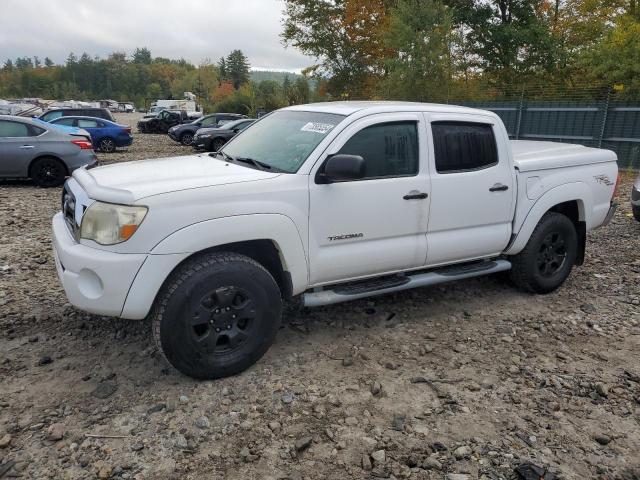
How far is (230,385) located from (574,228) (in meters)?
3.69

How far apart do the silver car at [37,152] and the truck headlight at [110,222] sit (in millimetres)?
7595

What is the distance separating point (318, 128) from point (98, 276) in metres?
1.85

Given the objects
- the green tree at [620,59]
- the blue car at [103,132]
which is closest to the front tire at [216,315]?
the green tree at [620,59]

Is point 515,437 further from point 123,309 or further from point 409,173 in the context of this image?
point 123,309

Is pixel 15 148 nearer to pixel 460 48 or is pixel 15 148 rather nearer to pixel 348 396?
pixel 348 396

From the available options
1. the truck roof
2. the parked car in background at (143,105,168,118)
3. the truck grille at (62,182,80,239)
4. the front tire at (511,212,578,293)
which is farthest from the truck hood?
the parked car in background at (143,105,168,118)

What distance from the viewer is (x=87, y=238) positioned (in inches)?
121

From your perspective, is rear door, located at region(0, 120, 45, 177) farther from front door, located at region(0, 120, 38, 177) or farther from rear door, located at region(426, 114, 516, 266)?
rear door, located at region(426, 114, 516, 266)

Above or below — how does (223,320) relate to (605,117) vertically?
below

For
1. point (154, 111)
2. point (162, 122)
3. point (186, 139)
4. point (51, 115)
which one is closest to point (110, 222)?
point (51, 115)

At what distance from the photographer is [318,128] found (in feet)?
12.4

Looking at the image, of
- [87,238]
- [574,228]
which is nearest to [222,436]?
[87,238]

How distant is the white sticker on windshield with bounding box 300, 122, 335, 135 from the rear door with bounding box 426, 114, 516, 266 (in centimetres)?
87

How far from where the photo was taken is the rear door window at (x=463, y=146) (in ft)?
13.4
